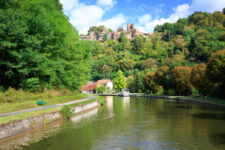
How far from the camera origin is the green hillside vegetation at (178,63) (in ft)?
168

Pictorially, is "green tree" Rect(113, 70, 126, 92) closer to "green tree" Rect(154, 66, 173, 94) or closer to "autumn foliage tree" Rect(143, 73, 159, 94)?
"autumn foliage tree" Rect(143, 73, 159, 94)

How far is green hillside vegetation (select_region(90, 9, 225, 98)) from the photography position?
51094 millimetres

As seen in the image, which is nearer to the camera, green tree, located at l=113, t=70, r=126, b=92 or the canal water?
the canal water

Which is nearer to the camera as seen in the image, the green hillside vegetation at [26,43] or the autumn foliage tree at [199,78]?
the green hillside vegetation at [26,43]

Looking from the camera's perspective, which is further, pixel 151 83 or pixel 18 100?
pixel 151 83

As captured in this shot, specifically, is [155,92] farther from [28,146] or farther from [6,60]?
[28,146]

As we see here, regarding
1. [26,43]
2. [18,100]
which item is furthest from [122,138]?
[26,43]

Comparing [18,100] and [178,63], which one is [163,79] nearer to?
[178,63]

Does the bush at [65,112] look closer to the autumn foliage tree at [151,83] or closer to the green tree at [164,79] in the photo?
the green tree at [164,79]

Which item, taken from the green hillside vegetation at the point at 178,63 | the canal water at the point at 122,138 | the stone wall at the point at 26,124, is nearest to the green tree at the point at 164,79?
the green hillside vegetation at the point at 178,63

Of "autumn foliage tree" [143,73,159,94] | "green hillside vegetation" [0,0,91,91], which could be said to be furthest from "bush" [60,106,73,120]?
"autumn foliage tree" [143,73,159,94]

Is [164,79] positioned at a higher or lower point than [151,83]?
higher

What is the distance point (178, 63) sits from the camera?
77.3m

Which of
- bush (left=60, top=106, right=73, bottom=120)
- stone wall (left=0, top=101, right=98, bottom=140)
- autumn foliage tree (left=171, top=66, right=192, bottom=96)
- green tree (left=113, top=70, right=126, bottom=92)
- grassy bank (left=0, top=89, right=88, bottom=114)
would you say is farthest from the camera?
green tree (left=113, top=70, right=126, bottom=92)
